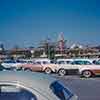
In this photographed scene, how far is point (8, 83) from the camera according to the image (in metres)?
3.64

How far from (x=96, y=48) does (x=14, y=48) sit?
26696 millimetres

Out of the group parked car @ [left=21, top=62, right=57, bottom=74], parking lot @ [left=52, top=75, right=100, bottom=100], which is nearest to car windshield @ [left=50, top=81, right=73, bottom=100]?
parking lot @ [left=52, top=75, right=100, bottom=100]

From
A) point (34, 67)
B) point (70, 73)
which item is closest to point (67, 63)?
point (70, 73)

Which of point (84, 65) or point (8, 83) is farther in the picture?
point (84, 65)

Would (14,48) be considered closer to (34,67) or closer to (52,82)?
(34,67)

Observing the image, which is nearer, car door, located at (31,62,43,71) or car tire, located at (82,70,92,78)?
car tire, located at (82,70,92,78)

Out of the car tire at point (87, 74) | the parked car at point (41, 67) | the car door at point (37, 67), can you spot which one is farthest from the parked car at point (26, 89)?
the car door at point (37, 67)

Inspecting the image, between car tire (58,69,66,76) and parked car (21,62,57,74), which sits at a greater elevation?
Result: parked car (21,62,57,74)

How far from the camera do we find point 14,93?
11.9ft

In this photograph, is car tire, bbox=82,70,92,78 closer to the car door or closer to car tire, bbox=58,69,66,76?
car tire, bbox=58,69,66,76

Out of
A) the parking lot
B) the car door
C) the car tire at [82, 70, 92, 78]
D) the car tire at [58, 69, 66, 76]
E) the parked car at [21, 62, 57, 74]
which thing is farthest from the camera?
the car door

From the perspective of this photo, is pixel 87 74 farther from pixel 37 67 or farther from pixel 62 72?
pixel 37 67

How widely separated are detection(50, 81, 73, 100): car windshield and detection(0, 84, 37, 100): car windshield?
0.99ft

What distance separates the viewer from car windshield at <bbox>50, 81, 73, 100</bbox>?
373cm
